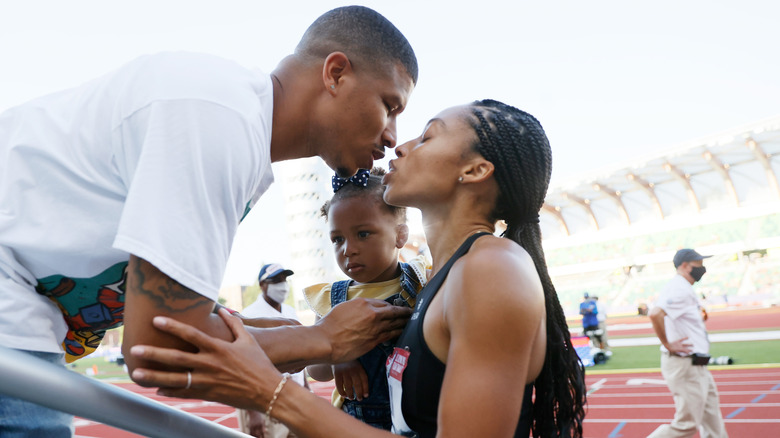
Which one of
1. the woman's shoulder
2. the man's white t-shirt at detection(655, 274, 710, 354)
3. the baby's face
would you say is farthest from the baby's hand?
the man's white t-shirt at detection(655, 274, 710, 354)

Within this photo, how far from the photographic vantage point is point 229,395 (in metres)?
1.39

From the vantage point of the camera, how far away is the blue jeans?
129 cm

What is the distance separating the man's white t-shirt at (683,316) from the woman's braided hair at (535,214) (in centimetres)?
531

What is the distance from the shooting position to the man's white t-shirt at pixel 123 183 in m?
1.20

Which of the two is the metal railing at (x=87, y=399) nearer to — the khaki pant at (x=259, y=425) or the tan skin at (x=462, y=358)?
the tan skin at (x=462, y=358)

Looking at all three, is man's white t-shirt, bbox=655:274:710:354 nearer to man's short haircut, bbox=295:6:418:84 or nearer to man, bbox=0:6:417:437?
man's short haircut, bbox=295:6:418:84

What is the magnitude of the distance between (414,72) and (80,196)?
1.22 m

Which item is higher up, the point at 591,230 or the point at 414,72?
the point at 414,72

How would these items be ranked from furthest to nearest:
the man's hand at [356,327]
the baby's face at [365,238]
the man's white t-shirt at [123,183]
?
1. the baby's face at [365,238]
2. the man's hand at [356,327]
3. the man's white t-shirt at [123,183]

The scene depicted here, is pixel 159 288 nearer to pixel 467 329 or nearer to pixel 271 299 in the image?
pixel 467 329

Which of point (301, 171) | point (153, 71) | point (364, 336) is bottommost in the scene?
point (301, 171)

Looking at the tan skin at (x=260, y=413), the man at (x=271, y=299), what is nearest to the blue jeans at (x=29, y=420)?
the tan skin at (x=260, y=413)

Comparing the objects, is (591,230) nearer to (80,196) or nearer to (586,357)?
(586,357)

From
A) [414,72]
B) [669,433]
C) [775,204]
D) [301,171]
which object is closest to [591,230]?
[775,204]
